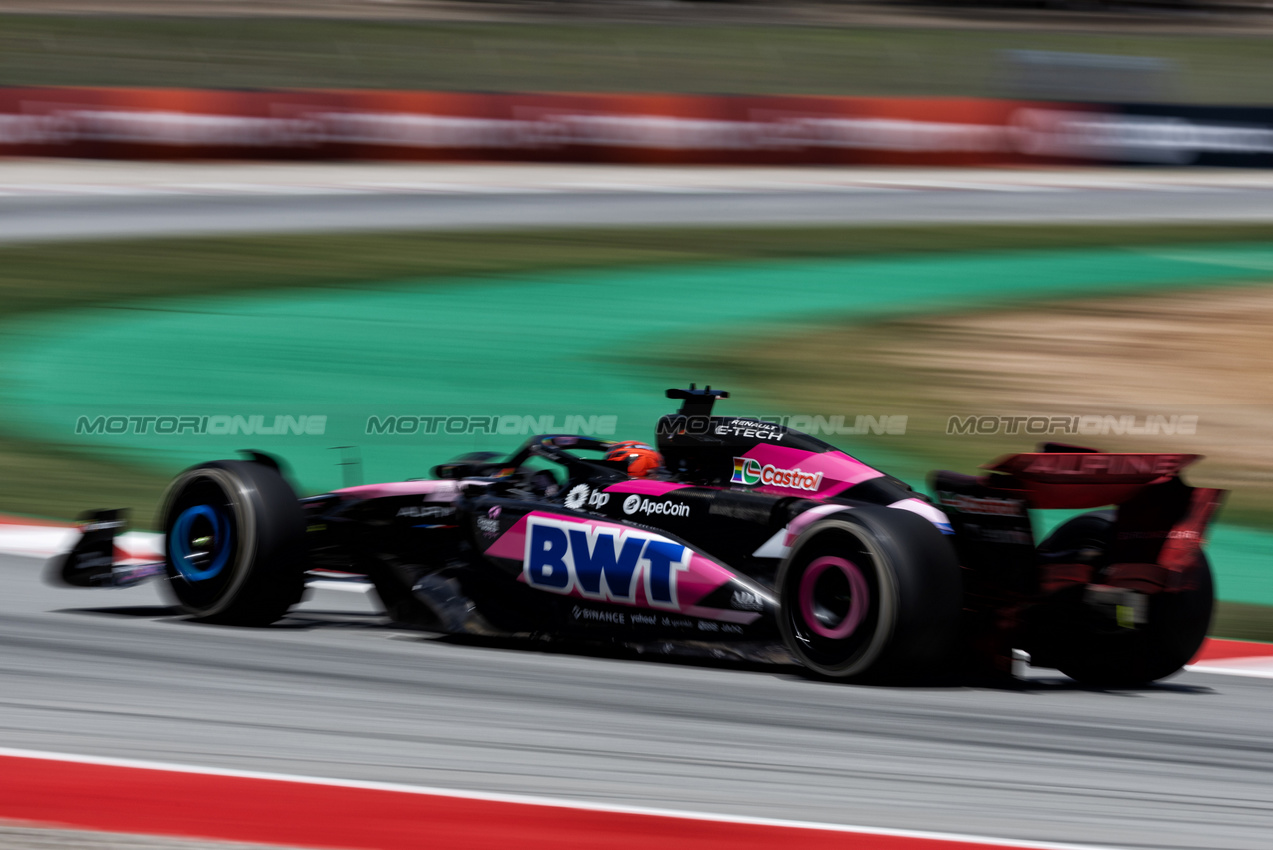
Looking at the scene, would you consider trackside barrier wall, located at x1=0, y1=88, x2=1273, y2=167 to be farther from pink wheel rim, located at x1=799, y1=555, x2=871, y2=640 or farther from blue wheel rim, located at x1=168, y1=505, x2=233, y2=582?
pink wheel rim, located at x1=799, y1=555, x2=871, y2=640

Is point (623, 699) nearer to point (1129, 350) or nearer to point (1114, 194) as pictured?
point (1129, 350)

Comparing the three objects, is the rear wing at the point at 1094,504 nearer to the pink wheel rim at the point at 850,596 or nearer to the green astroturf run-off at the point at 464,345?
the pink wheel rim at the point at 850,596

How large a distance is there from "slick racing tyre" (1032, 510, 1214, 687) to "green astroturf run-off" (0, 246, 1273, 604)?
8.99 ft

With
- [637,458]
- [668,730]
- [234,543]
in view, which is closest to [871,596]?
[668,730]

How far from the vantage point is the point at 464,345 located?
14.8 meters

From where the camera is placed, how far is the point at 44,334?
48.4 ft

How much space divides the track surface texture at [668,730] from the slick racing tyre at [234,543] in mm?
189

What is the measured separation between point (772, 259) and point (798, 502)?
12833mm

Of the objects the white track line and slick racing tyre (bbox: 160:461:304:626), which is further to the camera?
slick racing tyre (bbox: 160:461:304:626)

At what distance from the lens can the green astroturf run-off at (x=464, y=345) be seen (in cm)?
1182
